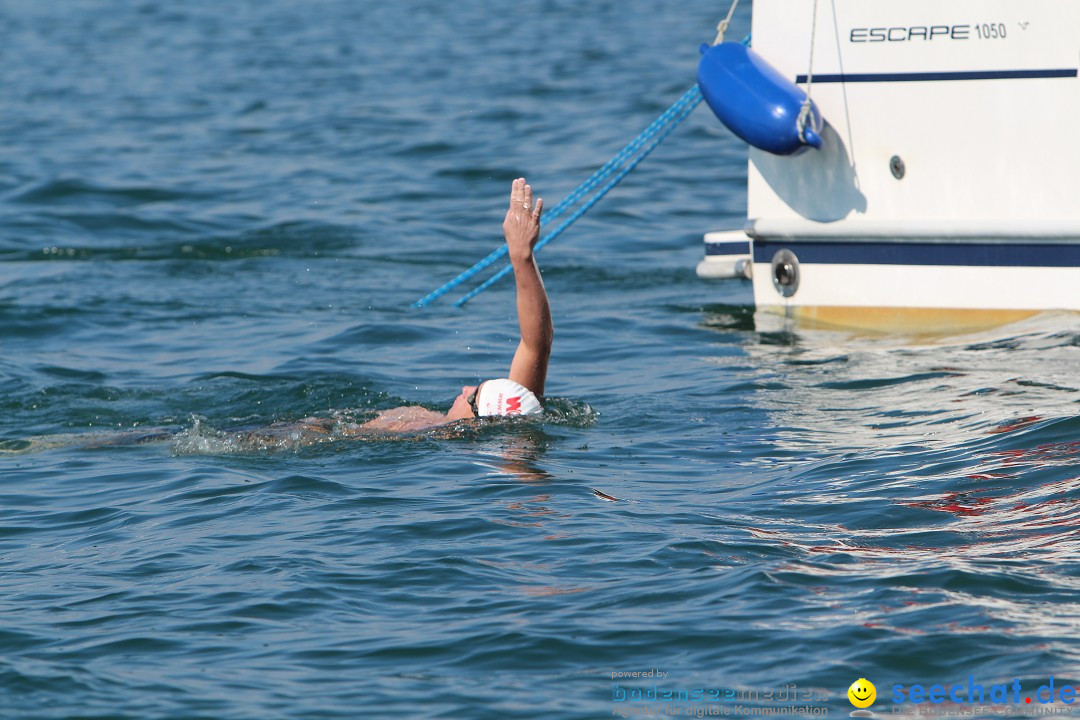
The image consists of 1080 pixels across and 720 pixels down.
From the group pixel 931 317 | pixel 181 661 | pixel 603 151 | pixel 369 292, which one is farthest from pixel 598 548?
pixel 603 151

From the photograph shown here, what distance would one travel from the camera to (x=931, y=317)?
9422mm

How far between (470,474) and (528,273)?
0.96 meters

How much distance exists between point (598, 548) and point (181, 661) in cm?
168

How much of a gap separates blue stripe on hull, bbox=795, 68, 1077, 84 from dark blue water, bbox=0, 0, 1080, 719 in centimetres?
143

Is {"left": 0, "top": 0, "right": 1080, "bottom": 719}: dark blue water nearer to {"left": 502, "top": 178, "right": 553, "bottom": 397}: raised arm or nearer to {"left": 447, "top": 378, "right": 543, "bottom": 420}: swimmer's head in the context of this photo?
{"left": 447, "top": 378, "right": 543, "bottom": 420}: swimmer's head

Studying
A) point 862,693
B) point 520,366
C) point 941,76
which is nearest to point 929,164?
point 941,76

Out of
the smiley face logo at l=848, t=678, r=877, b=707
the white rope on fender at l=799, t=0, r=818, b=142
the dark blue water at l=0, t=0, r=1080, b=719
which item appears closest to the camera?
the smiley face logo at l=848, t=678, r=877, b=707

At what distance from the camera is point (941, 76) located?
354 inches

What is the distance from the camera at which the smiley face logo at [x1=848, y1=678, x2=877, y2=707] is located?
15.1ft

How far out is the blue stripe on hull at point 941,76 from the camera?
8680 millimetres

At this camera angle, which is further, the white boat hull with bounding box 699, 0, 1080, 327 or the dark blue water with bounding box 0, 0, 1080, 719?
the white boat hull with bounding box 699, 0, 1080, 327

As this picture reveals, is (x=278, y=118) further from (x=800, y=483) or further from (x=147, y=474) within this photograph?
(x=800, y=483)

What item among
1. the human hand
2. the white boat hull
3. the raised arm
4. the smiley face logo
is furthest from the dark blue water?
the human hand

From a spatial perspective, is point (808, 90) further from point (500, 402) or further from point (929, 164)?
point (500, 402)
